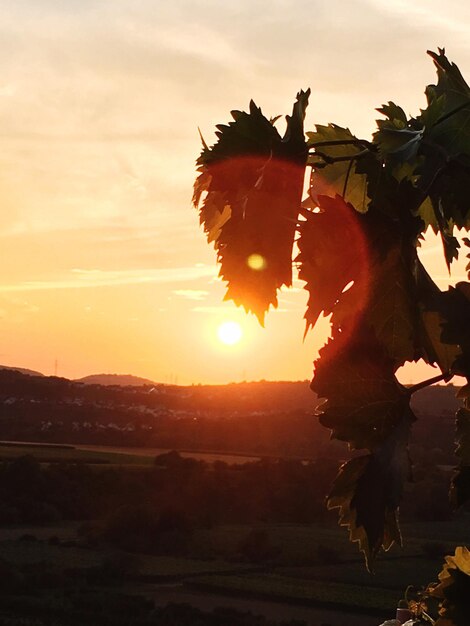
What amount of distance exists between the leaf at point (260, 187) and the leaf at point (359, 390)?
0.14m

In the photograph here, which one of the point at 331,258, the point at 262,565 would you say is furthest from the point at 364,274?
the point at 262,565

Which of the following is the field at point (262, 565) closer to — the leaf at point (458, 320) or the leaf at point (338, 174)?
the leaf at point (338, 174)

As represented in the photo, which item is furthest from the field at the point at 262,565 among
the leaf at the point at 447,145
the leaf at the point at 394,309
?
the leaf at the point at 394,309

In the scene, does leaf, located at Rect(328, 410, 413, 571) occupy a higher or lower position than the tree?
lower

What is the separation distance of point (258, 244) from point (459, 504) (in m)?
0.53

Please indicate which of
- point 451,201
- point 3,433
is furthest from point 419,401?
point 451,201

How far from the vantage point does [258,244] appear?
1642 millimetres

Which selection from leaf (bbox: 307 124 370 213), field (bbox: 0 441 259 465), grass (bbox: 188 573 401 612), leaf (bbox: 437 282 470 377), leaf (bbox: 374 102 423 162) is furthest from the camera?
field (bbox: 0 441 259 465)

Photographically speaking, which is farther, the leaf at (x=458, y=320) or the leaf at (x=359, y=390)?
the leaf at (x=359, y=390)

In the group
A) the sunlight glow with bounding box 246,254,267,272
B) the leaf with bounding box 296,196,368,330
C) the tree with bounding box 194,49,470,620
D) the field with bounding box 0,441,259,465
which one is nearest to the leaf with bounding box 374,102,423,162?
the tree with bounding box 194,49,470,620

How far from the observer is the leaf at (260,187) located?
1.60 m

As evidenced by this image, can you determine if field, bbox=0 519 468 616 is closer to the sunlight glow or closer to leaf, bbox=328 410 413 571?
leaf, bbox=328 410 413 571

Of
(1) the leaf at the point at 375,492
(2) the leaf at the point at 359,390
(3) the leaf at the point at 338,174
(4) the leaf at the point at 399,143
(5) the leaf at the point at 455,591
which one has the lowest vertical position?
(5) the leaf at the point at 455,591

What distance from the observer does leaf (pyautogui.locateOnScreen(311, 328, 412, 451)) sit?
164 cm
